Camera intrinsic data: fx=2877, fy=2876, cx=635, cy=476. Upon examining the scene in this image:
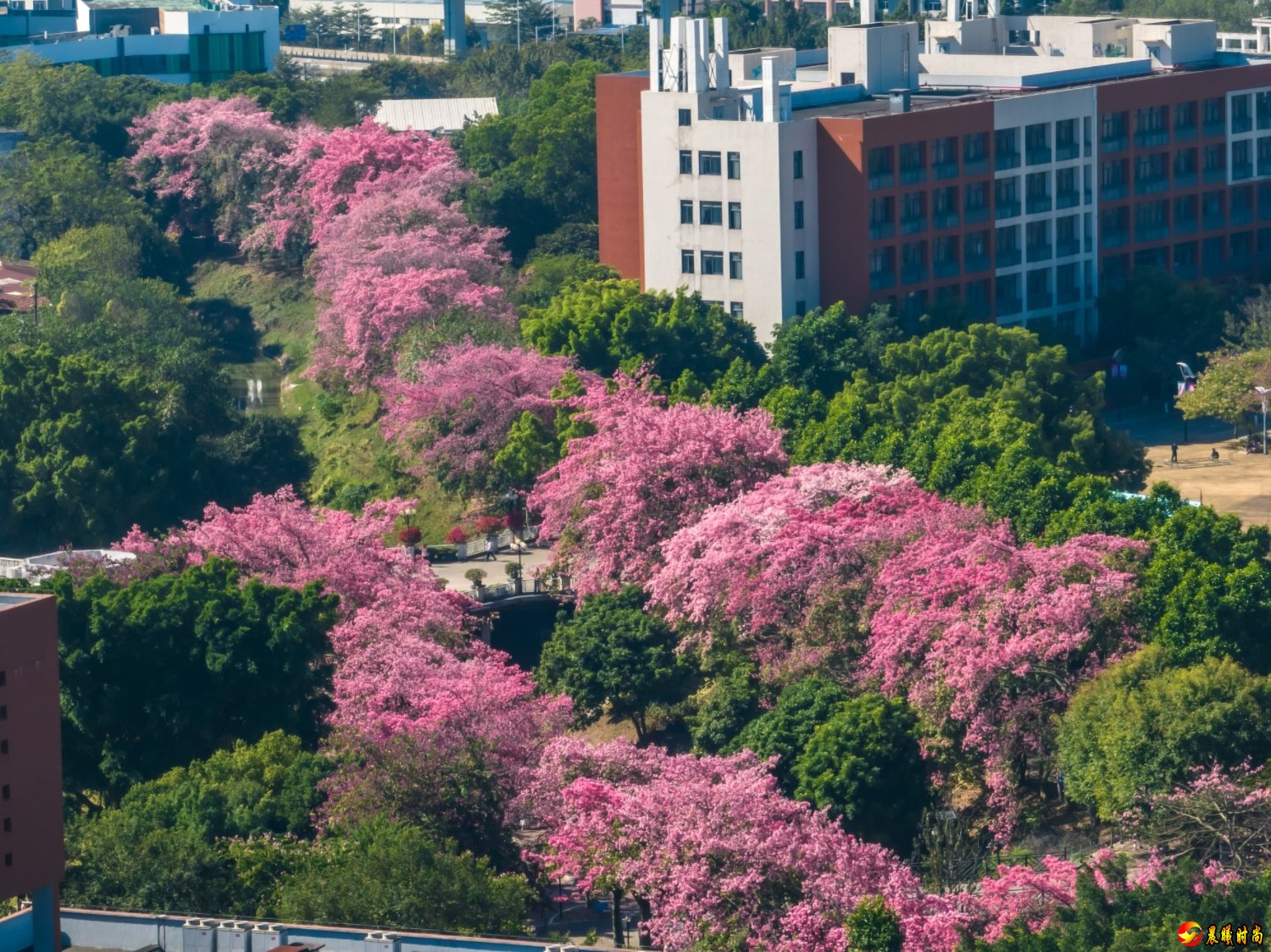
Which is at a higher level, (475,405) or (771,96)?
(771,96)

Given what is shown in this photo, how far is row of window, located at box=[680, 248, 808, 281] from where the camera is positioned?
9150 centimetres

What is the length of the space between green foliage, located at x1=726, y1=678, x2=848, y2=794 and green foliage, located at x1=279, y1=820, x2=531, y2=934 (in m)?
8.77

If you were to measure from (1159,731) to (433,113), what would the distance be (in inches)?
3475

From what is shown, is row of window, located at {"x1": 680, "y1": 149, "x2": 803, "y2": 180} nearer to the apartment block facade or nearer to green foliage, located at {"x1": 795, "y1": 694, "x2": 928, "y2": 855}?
the apartment block facade

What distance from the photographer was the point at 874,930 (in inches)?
1884

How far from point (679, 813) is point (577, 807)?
268 centimetres

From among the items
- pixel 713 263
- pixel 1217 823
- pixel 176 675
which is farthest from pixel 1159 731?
pixel 713 263

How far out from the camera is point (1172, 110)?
3996 inches

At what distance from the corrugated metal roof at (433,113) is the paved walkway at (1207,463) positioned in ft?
156

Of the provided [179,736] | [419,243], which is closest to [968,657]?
[179,736]

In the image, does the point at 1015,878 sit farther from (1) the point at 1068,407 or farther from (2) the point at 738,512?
(1) the point at 1068,407

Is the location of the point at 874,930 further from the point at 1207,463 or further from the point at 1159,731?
the point at 1207,463

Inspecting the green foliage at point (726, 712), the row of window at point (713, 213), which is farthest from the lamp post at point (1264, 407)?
the green foliage at point (726, 712)

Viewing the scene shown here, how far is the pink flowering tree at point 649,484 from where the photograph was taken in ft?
238
